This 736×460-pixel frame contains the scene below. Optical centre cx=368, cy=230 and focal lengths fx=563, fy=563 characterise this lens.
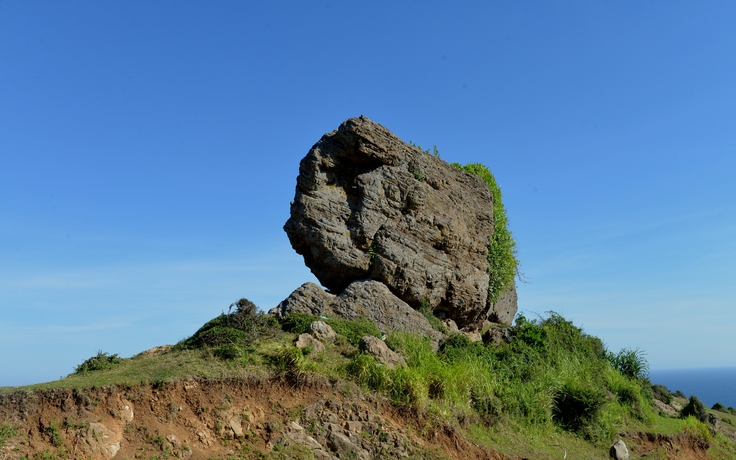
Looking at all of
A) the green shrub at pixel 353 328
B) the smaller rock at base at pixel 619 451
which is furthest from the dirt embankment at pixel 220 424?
the smaller rock at base at pixel 619 451

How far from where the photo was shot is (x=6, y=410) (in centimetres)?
930

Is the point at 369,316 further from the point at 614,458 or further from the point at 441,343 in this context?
the point at 614,458

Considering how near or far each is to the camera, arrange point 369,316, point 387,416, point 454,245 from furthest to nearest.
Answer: point 454,245, point 369,316, point 387,416

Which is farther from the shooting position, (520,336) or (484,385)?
(520,336)

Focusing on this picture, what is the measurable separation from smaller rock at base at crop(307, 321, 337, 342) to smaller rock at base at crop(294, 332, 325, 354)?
28 cm

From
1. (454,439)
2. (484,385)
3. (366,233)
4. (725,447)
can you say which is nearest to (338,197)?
(366,233)

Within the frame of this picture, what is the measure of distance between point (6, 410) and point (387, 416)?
6.95 m

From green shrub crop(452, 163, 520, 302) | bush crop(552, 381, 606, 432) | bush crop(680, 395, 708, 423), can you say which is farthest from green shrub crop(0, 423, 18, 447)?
bush crop(680, 395, 708, 423)

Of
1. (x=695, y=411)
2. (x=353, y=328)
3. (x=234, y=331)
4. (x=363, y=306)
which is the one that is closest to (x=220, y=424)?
(x=234, y=331)

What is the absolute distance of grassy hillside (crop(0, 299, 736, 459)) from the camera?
37.6ft

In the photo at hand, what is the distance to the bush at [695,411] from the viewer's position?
20038 mm

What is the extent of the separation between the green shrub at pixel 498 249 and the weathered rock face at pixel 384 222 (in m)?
1.36

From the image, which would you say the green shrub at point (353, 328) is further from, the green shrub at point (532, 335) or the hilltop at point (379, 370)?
the green shrub at point (532, 335)

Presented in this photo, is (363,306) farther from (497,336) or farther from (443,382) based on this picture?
(497,336)
